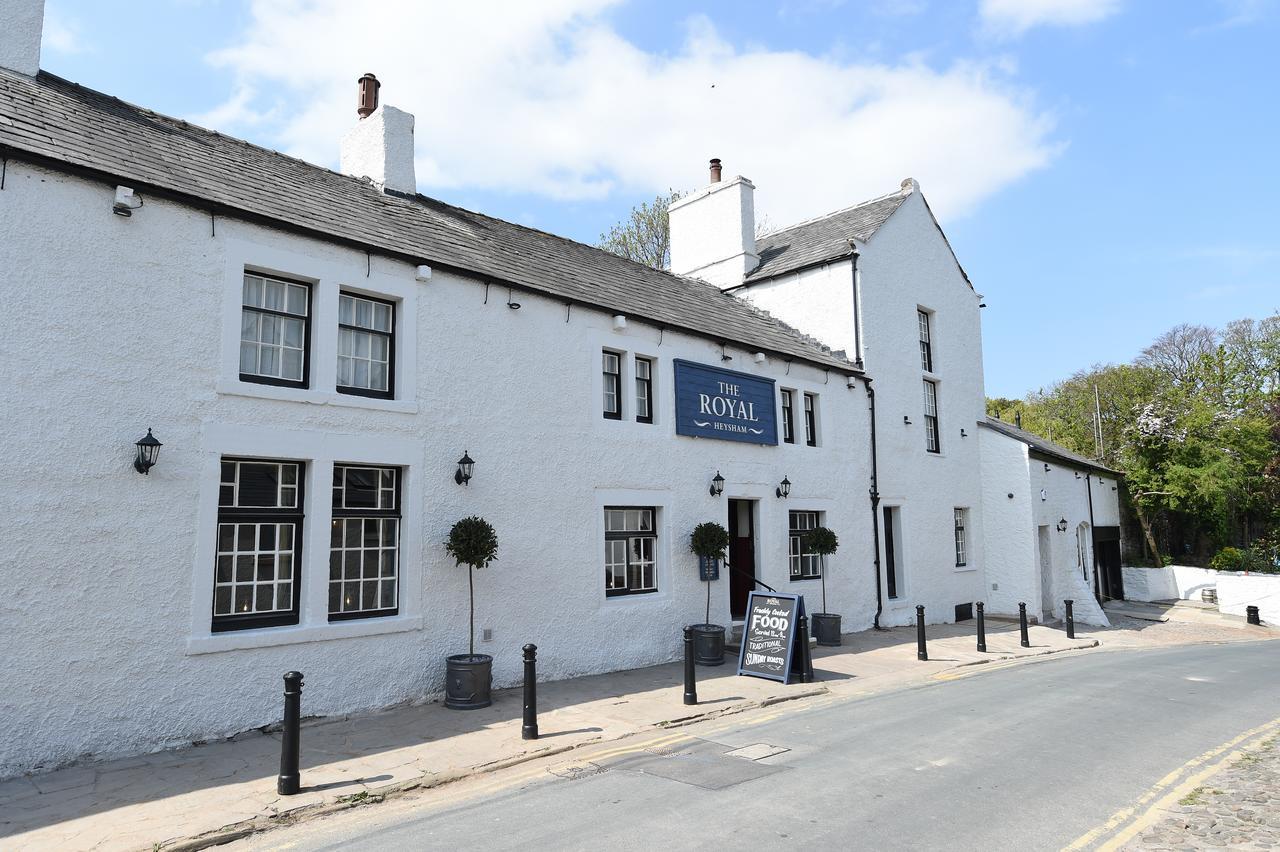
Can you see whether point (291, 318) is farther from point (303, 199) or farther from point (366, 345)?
point (303, 199)

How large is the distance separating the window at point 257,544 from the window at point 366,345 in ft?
4.59

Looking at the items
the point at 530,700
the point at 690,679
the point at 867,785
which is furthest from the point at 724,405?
the point at 867,785

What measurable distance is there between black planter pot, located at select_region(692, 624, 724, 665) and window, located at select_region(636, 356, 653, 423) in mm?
3856

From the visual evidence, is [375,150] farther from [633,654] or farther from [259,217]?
[633,654]

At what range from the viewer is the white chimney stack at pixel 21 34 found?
967 centimetres

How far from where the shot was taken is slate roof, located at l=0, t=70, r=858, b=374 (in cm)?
848

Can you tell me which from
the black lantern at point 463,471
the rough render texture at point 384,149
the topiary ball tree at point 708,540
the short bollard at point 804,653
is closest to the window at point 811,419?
the topiary ball tree at point 708,540

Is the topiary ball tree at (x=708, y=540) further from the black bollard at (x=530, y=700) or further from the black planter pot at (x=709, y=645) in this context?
the black bollard at (x=530, y=700)

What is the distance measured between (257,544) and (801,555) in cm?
1124

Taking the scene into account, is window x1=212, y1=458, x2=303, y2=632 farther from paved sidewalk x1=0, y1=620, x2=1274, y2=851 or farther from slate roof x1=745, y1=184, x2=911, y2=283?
slate roof x1=745, y1=184, x2=911, y2=283

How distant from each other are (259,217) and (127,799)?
6.36 metres

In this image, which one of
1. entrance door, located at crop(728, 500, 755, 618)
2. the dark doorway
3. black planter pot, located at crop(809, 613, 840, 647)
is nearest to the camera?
black planter pot, located at crop(809, 613, 840, 647)

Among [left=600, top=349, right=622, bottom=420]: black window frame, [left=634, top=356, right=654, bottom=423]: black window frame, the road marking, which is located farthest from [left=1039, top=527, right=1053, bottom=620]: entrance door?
[left=600, top=349, right=622, bottom=420]: black window frame

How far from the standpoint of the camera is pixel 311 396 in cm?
Answer: 939
